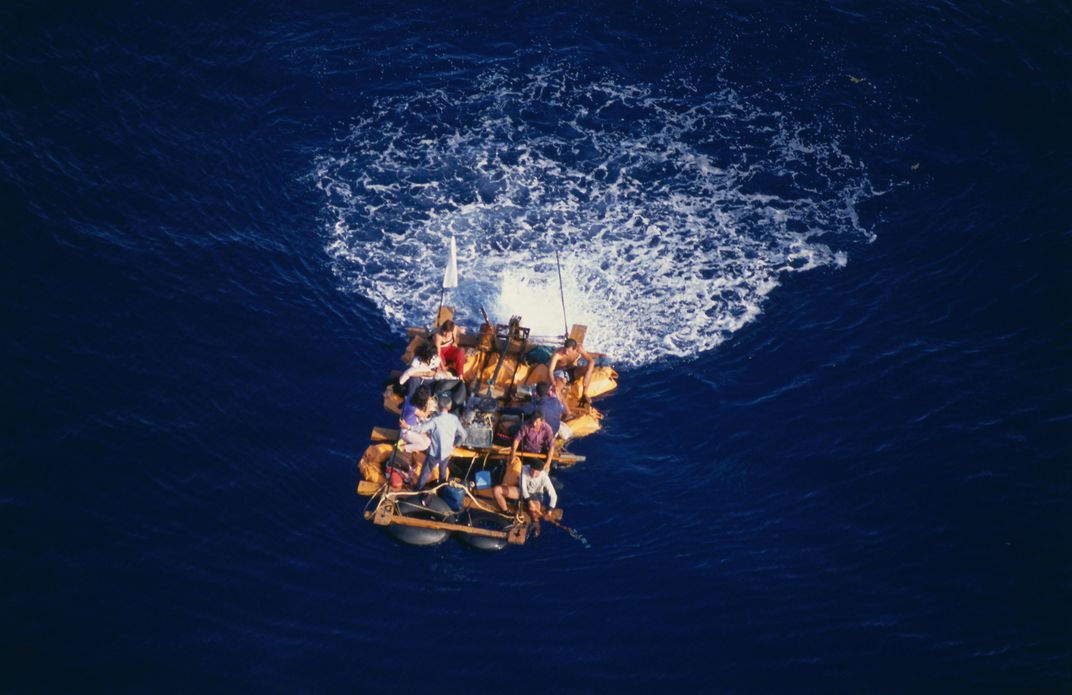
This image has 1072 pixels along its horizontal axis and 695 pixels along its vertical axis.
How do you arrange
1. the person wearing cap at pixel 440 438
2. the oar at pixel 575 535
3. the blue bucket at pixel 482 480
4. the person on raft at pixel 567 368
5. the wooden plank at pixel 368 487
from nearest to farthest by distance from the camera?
the person wearing cap at pixel 440 438, the wooden plank at pixel 368 487, the blue bucket at pixel 482 480, the oar at pixel 575 535, the person on raft at pixel 567 368

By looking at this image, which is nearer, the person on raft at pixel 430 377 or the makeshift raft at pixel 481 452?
the makeshift raft at pixel 481 452

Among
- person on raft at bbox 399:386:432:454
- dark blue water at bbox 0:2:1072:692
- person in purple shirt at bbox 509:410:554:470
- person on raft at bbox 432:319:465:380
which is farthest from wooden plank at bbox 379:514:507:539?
person on raft at bbox 432:319:465:380

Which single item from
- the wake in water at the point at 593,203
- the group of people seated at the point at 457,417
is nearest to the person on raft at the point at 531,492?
the group of people seated at the point at 457,417

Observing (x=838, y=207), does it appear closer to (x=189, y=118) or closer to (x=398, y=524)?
(x=398, y=524)

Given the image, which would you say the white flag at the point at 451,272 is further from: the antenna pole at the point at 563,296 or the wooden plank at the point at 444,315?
the antenna pole at the point at 563,296

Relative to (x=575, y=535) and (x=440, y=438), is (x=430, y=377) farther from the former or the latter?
(x=575, y=535)

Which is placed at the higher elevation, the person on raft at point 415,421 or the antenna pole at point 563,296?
the antenna pole at point 563,296

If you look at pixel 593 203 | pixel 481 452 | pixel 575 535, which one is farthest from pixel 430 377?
pixel 593 203

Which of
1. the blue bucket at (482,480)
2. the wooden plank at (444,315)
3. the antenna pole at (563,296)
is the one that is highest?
the antenna pole at (563,296)
